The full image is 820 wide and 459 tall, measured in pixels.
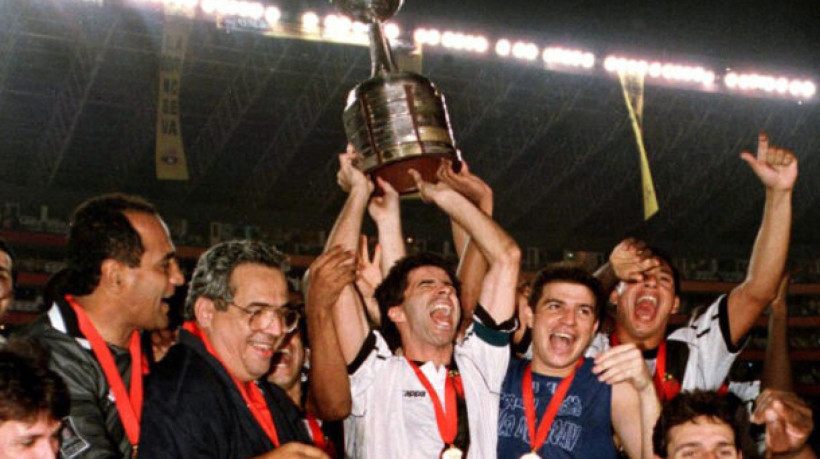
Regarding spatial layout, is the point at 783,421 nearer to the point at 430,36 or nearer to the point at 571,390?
the point at 571,390

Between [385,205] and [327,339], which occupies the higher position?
[385,205]

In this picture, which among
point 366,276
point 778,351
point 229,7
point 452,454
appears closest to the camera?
point 452,454

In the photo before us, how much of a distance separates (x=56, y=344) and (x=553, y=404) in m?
1.77

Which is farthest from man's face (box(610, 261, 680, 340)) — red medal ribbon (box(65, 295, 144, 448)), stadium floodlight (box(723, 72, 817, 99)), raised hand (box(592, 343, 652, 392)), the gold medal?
stadium floodlight (box(723, 72, 817, 99))

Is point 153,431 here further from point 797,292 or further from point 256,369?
point 797,292

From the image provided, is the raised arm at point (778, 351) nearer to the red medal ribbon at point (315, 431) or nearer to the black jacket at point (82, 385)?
the red medal ribbon at point (315, 431)

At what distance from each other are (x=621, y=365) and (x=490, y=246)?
725 mm

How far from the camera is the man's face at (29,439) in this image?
2.14 metres

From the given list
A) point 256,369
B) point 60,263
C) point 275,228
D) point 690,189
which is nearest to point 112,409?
point 256,369

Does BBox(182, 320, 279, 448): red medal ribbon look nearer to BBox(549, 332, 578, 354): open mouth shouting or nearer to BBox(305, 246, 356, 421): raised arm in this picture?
BBox(305, 246, 356, 421): raised arm

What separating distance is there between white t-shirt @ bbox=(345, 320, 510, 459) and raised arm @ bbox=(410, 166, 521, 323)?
11cm

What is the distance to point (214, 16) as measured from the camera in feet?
37.5

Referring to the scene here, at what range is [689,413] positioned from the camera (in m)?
3.13

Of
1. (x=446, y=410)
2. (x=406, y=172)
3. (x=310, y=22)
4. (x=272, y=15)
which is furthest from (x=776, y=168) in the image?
(x=272, y=15)
